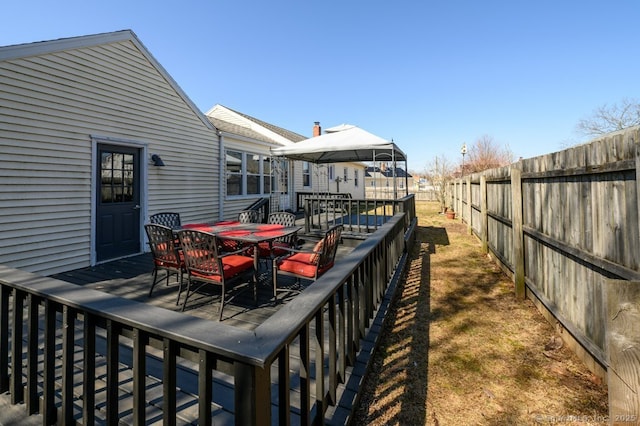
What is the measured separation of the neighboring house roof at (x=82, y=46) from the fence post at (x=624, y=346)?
7.15 m

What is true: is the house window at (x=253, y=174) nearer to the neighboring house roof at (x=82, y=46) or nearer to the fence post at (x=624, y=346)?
the neighboring house roof at (x=82, y=46)

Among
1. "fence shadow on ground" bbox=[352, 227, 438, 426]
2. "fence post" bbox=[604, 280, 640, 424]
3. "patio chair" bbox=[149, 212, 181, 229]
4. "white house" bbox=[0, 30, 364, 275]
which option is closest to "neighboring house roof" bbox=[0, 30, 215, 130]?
"white house" bbox=[0, 30, 364, 275]

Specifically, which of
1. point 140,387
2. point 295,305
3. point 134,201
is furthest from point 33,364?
point 134,201

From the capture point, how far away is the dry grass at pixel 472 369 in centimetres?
201

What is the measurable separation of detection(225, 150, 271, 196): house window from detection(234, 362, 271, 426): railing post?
8741 millimetres

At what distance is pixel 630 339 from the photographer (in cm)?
145

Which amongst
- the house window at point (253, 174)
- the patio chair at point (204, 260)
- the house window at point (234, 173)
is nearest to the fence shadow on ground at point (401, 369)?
the patio chair at point (204, 260)

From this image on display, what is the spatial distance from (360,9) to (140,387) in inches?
428

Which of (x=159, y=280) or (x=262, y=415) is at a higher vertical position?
(x=262, y=415)

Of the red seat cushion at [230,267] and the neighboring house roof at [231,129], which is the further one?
the neighboring house roof at [231,129]

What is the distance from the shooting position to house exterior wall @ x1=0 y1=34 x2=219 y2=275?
441cm

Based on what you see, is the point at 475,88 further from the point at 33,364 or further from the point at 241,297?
the point at 33,364

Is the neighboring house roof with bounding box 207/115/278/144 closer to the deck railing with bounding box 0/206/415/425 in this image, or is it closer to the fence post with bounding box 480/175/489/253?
the fence post with bounding box 480/175/489/253

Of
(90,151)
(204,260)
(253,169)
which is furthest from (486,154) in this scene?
(204,260)
